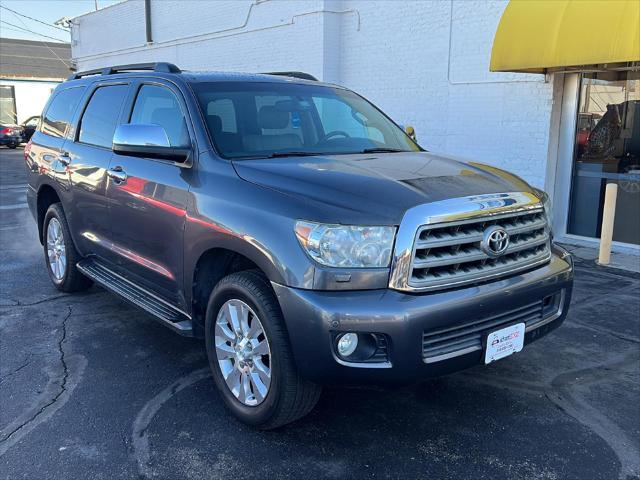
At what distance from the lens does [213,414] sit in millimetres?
3492

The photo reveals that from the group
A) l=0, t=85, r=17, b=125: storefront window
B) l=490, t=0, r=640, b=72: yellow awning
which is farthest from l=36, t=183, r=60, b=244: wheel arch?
l=0, t=85, r=17, b=125: storefront window

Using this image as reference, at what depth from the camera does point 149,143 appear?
363 centimetres

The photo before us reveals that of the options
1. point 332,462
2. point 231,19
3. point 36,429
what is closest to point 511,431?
point 332,462

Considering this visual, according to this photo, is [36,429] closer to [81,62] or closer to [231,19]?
[231,19]

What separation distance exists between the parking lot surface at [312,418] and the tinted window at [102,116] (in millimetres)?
1538

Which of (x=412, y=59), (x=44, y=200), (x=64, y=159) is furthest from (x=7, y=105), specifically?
(x=64, y=159)

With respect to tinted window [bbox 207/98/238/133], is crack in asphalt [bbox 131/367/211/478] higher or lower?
lower

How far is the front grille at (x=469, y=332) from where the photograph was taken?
2.82 meters

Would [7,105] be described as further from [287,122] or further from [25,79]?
[287,122]

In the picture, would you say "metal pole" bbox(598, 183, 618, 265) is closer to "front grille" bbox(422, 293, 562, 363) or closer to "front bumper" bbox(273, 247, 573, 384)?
"front grille" bbox(422, 293, 562, 363)

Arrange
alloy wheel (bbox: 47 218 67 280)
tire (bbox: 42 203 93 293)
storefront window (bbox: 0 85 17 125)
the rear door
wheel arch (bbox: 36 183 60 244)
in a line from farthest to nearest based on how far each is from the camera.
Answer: storefront window (bbox: 0 85 17 125) < wheel arch (bbox: 36 183 60 244) < alloy wheel (bbox: 47 218 67 280) < tire (bbox: 42 203 93 293) < the rear door

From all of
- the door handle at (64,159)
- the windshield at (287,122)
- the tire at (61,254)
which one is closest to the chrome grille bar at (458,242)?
the windshield at (287,122)

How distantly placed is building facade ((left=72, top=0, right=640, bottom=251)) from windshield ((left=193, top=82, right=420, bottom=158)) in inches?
53.9

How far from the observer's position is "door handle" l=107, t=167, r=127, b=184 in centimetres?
424
